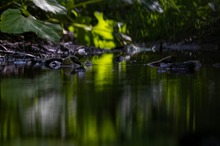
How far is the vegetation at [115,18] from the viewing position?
4137 mm

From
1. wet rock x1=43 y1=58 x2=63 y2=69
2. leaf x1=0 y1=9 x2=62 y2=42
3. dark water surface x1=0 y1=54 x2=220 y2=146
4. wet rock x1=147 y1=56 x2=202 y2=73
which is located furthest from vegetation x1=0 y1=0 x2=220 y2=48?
dark water surface x1=0 y1=54 x2=220 y2=146

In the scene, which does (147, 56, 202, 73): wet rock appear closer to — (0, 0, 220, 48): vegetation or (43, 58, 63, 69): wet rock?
(43, 58, 63, 69): wet rock

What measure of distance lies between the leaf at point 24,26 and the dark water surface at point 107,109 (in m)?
0.85

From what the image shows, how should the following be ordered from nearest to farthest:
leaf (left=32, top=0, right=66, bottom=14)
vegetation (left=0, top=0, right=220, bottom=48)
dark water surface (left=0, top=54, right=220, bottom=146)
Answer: dark water surface (left=0, top=54, right=220, bottom=146)
leaf (left=32, top=0, right=66, bottom=14)
vegetation (left=0, top=0, right=220, bottom=48)

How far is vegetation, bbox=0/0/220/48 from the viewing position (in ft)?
13.6

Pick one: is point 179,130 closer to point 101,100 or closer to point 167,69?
point 101,100

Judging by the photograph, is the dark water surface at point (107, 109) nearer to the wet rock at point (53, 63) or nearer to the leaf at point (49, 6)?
the wet rock at point (53, 63)

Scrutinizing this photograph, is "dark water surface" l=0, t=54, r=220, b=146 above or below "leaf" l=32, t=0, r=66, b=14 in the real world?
below

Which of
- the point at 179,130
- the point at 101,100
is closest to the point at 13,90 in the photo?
the point at 101,100

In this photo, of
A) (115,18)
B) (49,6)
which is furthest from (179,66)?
(115,18)

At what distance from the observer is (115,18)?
25.6 ft

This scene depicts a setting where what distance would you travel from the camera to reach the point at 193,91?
2.48m

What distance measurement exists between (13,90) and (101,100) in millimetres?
557

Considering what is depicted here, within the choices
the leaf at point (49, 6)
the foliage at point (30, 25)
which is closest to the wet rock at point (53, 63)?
the foliage at point (30, 25)
